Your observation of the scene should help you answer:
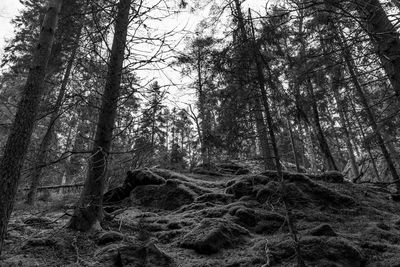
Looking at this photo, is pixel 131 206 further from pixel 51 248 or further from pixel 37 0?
pixel 37 0

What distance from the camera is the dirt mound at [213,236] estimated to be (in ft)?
16.6

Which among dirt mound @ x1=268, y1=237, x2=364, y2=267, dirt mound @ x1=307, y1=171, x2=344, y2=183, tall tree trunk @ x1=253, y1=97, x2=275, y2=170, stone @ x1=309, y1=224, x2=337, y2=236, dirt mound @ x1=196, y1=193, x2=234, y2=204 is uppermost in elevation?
tall tree trunk @ x1=253, y1=97, x2=275, y2=170

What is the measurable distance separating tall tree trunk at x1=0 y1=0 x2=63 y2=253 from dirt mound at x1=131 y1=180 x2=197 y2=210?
16.3 ft

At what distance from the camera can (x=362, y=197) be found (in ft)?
26.5

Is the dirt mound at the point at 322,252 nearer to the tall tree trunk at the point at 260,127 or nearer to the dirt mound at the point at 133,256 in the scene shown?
the tall tree trunk at the point at 260,127

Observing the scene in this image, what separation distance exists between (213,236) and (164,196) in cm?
376

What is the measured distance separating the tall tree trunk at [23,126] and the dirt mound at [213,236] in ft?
10.3

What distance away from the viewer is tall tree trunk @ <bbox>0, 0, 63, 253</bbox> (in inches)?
148

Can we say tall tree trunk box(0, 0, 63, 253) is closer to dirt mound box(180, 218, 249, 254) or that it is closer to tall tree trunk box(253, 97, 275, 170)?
dirt mound box(180, 218, 249, 254)

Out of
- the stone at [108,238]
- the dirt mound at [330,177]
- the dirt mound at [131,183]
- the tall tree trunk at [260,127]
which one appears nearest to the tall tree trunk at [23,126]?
the stone at [108,238]

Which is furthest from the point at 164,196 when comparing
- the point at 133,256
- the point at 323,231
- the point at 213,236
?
the point at 323,231

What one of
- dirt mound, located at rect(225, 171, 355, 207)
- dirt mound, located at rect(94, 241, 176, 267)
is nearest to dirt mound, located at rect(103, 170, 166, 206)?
dirt mound, located at rect(225, 171, 355, 207)

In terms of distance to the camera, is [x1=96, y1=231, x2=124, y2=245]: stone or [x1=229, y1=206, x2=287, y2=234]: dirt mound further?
[x1=229, y1=206, x2=287, y2=234]: dirt mound

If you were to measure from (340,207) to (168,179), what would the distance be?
17.9 feet
